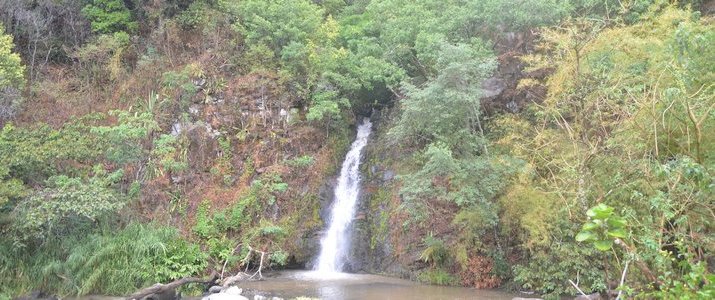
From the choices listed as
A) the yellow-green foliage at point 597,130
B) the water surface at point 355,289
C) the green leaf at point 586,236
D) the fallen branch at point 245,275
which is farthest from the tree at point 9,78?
the green leaf at point 586,236

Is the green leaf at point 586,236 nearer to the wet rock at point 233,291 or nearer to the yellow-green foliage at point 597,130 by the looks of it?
the yellow-green foliage at point 597,130

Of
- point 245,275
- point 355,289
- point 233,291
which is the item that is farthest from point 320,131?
point 233,291

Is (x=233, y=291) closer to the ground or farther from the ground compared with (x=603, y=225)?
closer to the ground

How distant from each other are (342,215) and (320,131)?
12.1 ft

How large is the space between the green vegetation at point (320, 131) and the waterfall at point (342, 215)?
482mm

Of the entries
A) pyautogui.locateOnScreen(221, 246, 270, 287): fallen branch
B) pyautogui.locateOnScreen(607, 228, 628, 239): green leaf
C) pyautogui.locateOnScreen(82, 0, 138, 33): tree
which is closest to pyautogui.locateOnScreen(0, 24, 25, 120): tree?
pyautogui.locateOnScreen(82, 0, 138, 33): tree

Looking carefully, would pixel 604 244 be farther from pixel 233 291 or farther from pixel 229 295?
pixel 233 291

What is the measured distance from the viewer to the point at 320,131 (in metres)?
18.9

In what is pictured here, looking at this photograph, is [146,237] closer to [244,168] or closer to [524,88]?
[244,168]

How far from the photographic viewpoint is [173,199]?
52.5 ft

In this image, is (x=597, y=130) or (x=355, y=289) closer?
(x=597, y=130)

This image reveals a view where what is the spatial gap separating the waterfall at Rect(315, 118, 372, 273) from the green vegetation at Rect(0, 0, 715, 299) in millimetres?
482

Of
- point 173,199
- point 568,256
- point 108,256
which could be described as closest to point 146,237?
point 108,256

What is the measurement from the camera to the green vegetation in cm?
1136
